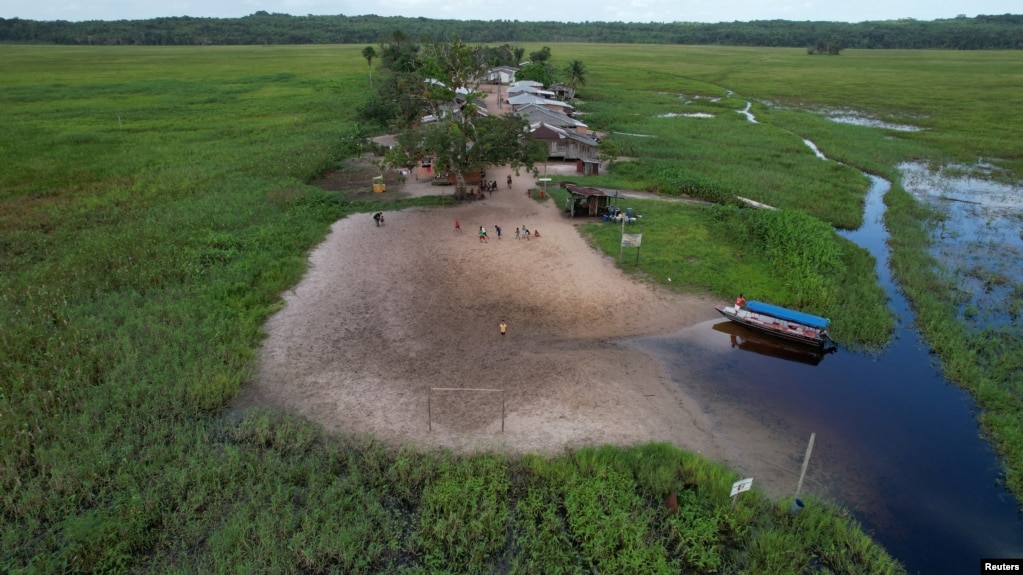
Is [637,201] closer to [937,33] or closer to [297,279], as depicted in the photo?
[297,279]

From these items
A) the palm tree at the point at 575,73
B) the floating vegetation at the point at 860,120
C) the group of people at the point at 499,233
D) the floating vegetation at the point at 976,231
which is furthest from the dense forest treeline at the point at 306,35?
the group of people at the point at 499,233

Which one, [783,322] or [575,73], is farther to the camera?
[575,73]

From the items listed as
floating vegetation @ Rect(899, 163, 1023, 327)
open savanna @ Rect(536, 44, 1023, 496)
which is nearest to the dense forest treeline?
open savanna @ Rect(536, 44, 1023, 496)

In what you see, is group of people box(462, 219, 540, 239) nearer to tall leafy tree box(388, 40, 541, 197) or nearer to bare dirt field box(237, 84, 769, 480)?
bare dirt field box(237, 84, 769, 480)

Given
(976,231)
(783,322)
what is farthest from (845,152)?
(783,322)

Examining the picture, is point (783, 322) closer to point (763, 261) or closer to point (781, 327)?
point (781, 327)

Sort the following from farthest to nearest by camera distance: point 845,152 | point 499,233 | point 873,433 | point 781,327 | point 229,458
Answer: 1. point 845,152
2. point 499,233
3. point 781,327
4. point 873,433
5. point 229,458

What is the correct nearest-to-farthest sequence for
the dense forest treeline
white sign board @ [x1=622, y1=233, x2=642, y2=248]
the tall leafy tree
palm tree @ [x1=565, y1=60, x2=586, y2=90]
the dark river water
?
the dark river water
white sign board @ [x1=622, y1=233, x2=642, y2=248]
the tall leafy tree
palm tree @ [x1=565, y1=60, x2=586, y2=90]
the dense forest treeline
